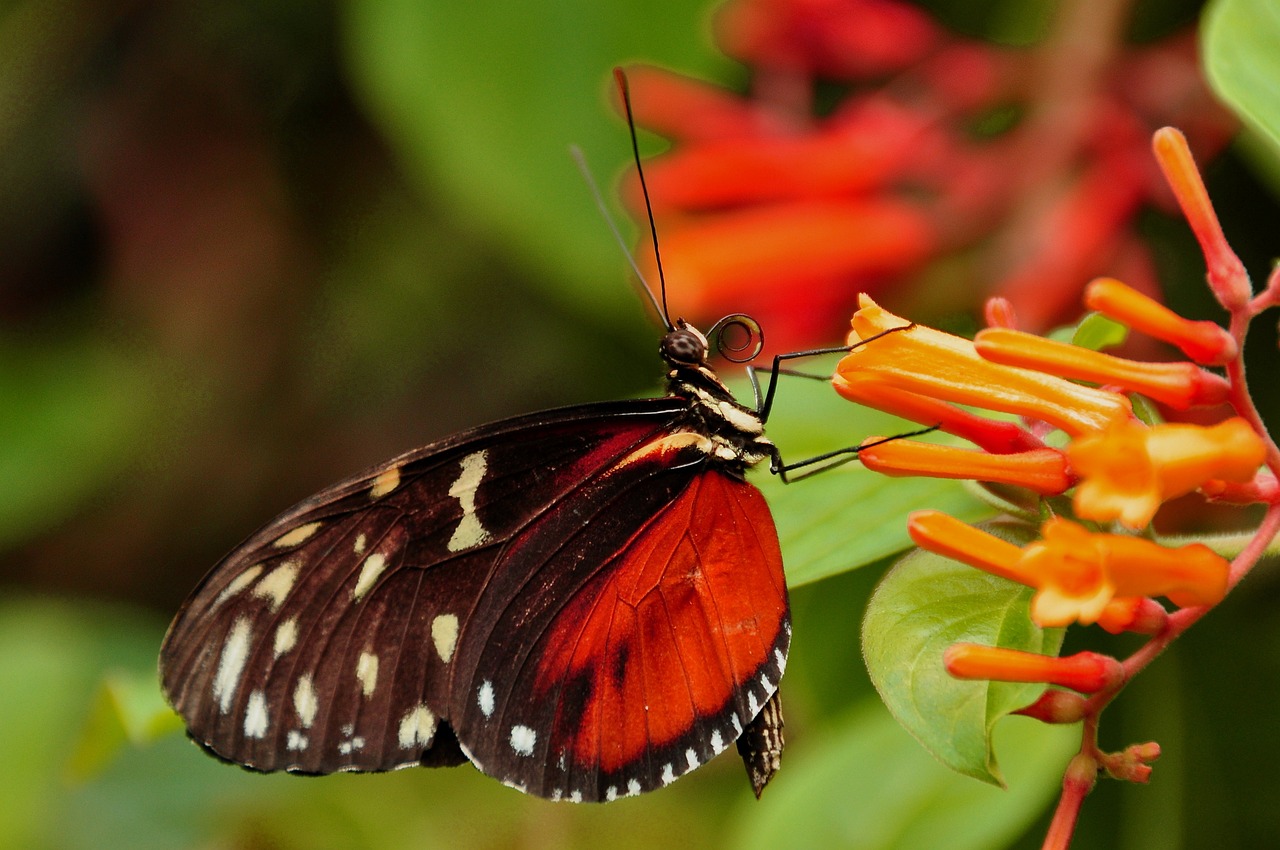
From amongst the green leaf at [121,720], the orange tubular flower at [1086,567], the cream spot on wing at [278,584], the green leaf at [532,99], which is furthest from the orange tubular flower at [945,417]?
the green leaf at [532,99]

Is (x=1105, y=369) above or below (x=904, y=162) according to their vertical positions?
above

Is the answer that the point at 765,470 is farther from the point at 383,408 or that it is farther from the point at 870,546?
the point at 383,408

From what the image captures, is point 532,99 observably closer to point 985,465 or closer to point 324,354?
point 324,354

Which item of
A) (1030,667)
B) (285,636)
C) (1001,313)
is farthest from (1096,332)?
(285,636)

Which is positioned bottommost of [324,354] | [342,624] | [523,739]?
[324,354]

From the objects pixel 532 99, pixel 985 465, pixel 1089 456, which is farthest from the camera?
pixel 532 99

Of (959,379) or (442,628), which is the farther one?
(442,628)

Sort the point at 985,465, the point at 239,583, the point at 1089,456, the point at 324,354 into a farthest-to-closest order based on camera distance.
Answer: the point at 324,354, the point at 239,583, the point at 985,465, the point at 1089,456

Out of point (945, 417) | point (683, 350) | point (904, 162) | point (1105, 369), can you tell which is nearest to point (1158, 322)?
point (1105, 369)

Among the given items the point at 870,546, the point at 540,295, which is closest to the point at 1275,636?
the point at 870,546
